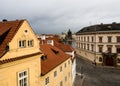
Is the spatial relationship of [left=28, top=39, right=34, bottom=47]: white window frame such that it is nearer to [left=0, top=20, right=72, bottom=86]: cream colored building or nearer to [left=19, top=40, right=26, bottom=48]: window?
[left=0, top=20, right=72, bottom=86]: cream colored building

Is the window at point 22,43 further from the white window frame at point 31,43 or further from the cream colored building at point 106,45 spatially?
the cream colored building at point 106,45

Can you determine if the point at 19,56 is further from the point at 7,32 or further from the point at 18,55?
the point at 7,32

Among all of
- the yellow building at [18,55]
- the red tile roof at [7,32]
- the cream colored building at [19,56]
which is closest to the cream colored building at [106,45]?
the cream colored building at [19,56]

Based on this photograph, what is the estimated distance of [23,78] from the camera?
14.8 meters

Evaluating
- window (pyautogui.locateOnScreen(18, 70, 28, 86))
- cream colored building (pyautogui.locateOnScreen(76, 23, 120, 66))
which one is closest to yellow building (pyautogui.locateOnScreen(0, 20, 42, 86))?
window (pyautogui.locateOnScreen(18, 70, 28, 86))

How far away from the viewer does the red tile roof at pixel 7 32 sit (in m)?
13.4

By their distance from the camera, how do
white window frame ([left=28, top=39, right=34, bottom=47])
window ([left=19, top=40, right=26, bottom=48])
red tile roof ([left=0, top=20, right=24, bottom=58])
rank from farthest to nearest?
1. white window frame ([left=28, top=39, right=34, bottom=47])
2. window ([left=19, top=40, right=26, bottom=48])
3. red tile roof ([left=0, top=20, right=24, bottom=58])

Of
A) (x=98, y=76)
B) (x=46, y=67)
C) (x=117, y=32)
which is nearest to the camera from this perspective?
(x=46, y=67)

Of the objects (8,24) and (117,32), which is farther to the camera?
(117,32)

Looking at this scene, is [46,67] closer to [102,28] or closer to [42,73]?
[42,73]

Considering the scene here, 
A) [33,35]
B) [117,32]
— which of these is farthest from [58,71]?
[117,32]

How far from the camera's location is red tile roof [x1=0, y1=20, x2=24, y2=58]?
13.4m

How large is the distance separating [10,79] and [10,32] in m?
4.13

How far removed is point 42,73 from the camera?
713 inches
